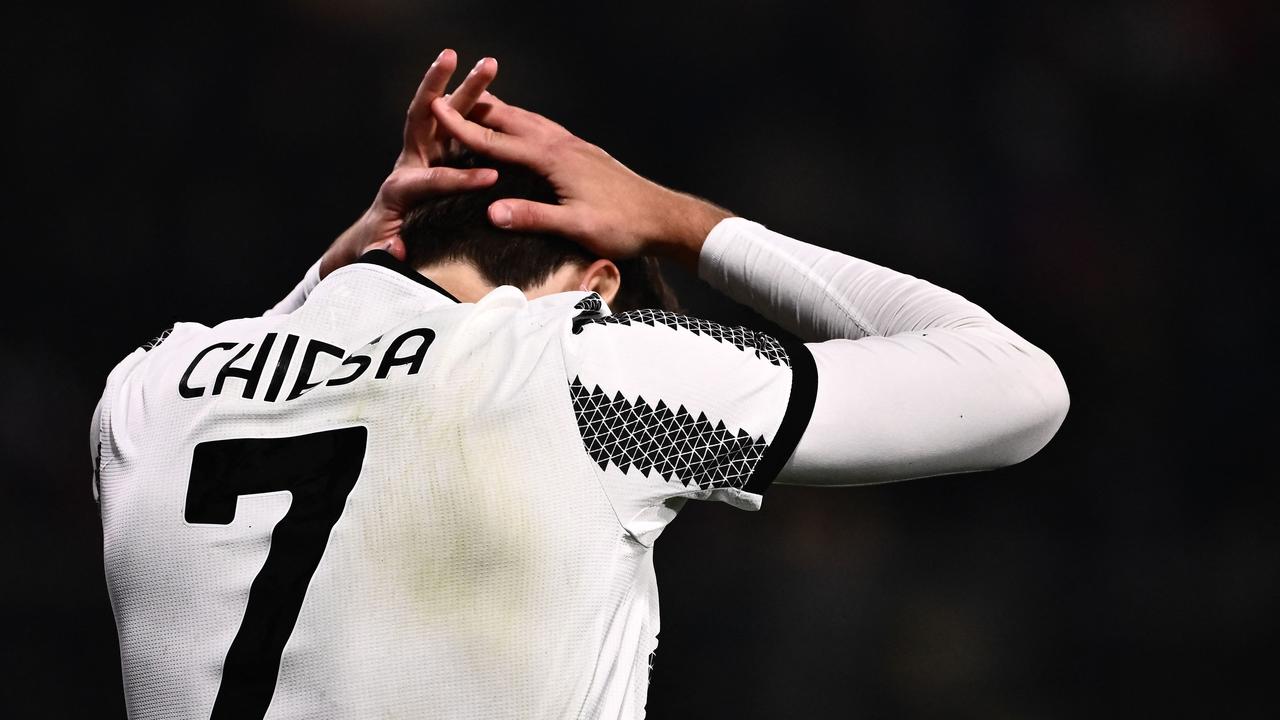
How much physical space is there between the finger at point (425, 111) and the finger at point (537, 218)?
175 millimetres

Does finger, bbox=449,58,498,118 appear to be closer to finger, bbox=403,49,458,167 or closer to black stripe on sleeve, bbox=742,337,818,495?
finger, bbox=403,49,458,167

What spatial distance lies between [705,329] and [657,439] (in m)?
0.10

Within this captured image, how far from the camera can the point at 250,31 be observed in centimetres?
254

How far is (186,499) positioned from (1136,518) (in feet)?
7.63

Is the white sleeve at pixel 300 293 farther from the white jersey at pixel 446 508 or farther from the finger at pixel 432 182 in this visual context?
the white jersey at pixel 446 508

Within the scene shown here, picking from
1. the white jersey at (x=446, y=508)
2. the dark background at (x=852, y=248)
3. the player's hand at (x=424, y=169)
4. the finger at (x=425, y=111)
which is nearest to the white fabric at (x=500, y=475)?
the white jersey at (x=446, y=508)

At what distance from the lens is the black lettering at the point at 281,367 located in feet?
2.87

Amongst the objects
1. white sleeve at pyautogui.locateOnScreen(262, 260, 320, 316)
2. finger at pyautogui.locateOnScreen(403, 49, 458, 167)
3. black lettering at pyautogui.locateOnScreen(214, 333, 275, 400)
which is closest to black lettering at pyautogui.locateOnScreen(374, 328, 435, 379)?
black lettering at pyautogui.locateOnScreen(214, 333, 275, 400)

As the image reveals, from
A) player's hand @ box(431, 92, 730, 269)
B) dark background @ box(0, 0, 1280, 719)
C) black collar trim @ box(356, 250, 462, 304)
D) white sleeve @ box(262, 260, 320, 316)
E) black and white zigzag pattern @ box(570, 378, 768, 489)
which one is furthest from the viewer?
dark background @ box(0, 0, 1280, 719)

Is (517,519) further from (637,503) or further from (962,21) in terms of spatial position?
(962,21)

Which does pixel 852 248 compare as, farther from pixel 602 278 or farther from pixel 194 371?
pixel 194 371

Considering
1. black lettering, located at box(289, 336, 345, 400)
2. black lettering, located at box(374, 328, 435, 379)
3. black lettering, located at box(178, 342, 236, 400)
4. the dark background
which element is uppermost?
black lettering, located at box(374, 328, 435, 379)

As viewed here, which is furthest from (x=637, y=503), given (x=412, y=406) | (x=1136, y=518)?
(x=1136, y=518)

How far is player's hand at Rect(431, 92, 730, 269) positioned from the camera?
3.44ft
